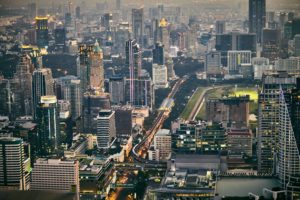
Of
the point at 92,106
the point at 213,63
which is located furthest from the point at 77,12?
the point at 213,63

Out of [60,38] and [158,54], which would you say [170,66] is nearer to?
[158,54]

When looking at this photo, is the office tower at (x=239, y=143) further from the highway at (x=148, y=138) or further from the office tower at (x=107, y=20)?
the office tower at (x=107, y=20)

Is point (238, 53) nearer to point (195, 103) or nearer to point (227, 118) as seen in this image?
point (195, 103)

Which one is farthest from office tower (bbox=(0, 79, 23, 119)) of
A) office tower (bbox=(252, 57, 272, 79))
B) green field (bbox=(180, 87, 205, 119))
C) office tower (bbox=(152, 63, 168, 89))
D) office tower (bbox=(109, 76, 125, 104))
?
office tower (bbox=(252, 57, 272, 79))

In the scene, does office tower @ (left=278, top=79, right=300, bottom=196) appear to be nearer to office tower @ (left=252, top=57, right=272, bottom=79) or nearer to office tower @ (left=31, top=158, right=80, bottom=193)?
office tower @ (left=31, top=158, right=80, bottom=193)

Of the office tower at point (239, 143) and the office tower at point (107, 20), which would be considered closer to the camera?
the office tower at point (239, 143)

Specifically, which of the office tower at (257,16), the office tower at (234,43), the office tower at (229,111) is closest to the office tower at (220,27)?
the office tower at (234,43)
